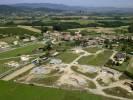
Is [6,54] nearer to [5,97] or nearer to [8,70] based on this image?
[8,70]

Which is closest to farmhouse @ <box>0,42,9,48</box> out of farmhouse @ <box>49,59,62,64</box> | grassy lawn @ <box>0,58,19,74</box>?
grassy lawn @ <box>0,58,19,74</box>

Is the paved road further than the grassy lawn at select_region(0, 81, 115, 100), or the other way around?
the paved road

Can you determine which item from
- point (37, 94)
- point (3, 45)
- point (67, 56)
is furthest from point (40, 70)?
point (3, 45)

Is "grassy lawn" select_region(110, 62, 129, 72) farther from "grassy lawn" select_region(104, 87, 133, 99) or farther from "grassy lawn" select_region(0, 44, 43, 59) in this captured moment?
"grassy lawn" select_region(0, 44, 43, 59)

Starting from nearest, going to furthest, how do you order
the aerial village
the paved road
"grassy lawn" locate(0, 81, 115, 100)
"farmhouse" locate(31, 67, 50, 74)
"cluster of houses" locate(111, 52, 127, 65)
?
"grassy lawn" locate(0, 81, 115, 100), the aerial village, the paved road, "farmhouse" locate(31, 67, 50, 74), "cluster of houses" locate(111, 52, 127, 65)

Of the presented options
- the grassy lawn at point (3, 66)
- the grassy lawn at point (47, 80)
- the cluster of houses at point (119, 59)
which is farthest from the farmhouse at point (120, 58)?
the grassy lawn at point (3, 66)

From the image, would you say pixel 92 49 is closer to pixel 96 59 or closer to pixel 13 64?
pixel 96 59
